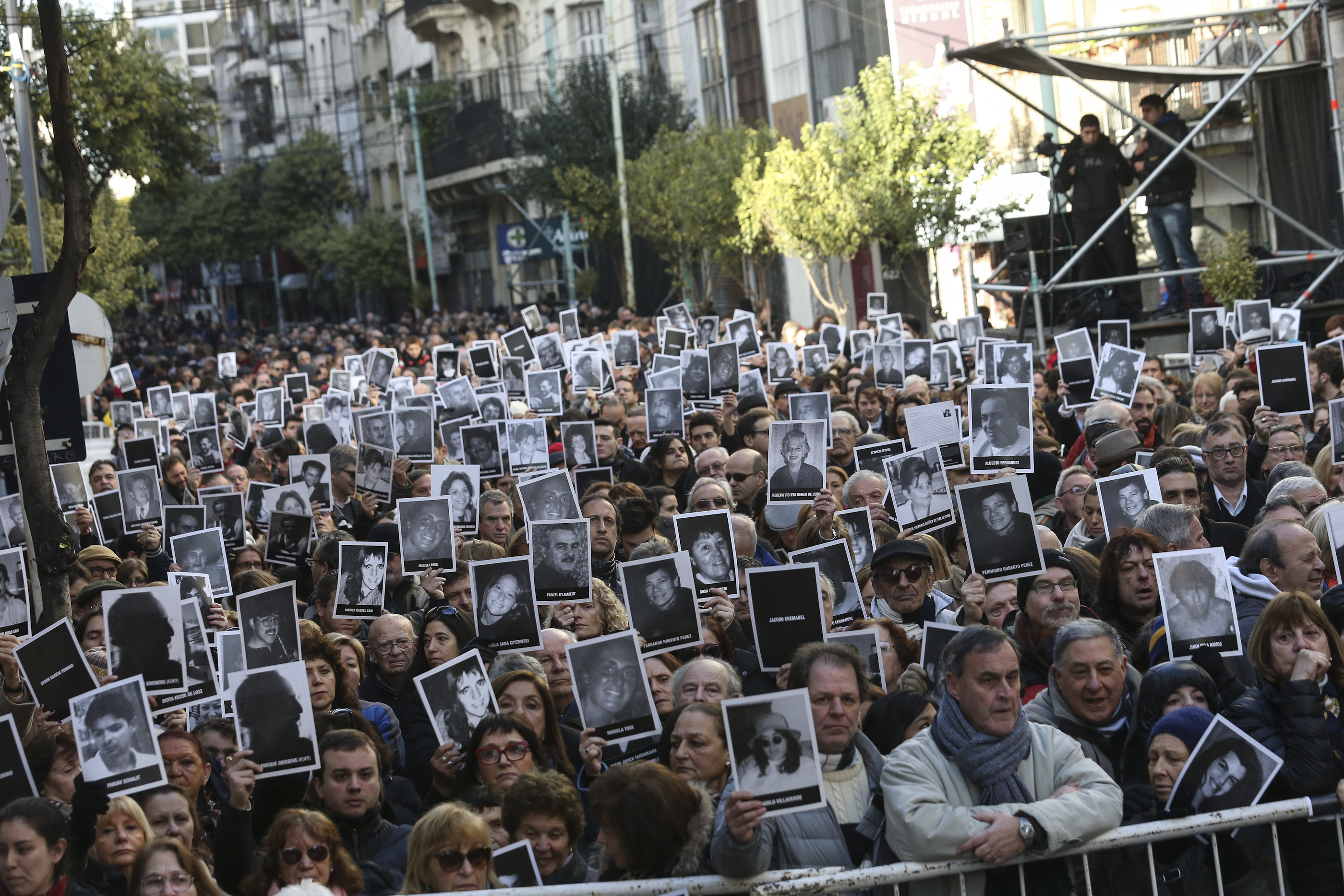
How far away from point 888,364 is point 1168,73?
6.40 m

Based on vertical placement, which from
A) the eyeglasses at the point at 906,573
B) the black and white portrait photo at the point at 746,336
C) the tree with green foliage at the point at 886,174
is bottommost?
the eyeglasses at the point at 906,573

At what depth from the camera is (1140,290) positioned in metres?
21.8

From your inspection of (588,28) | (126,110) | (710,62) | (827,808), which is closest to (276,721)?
(827,808)

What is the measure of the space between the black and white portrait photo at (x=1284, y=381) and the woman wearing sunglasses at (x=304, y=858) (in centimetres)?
757

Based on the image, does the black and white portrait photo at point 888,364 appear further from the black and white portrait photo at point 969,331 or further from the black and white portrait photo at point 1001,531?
the black and white portrait photo at point 1001,531

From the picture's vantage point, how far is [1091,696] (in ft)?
18.0

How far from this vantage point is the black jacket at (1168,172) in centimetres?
2019

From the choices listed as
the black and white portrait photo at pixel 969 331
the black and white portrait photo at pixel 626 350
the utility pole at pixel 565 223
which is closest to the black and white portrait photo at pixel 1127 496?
the black and white portrait photo at pixel 969 331

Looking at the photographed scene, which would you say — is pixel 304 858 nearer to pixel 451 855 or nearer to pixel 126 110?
pixel 451 855

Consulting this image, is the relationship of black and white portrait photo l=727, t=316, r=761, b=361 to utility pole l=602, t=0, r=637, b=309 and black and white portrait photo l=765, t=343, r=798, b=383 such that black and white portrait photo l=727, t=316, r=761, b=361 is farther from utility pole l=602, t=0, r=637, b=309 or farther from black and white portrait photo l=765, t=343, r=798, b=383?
utility pole l=602, t=0, r=637, b=309

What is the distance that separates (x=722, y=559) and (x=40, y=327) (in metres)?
3.26

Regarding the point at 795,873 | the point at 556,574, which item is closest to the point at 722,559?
the point at 556,574

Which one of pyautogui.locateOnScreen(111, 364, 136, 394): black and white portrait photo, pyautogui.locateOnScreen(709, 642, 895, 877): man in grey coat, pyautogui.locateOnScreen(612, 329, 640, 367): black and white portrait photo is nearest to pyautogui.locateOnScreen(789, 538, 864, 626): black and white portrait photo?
pyautogui.locateOnScreen(709, 642, 895, 877): man in grey coat

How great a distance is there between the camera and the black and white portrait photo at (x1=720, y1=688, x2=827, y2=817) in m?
4.49
